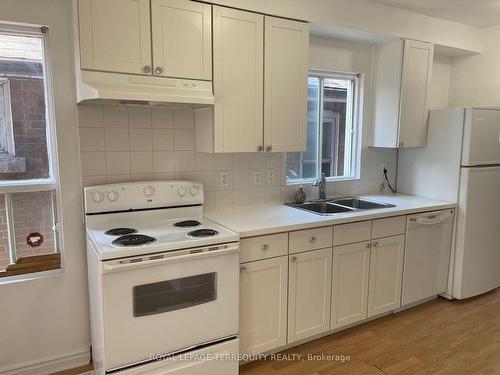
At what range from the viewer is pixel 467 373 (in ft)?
7.48

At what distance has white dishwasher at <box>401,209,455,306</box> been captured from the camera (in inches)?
114

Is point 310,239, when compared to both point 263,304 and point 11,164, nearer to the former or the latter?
point 263,304

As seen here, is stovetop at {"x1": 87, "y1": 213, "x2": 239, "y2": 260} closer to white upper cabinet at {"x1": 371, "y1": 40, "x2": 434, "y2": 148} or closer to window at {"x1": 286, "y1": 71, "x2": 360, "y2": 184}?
window at {"x1": 286, "y1": 71, "x2": 360, "y2": 184}

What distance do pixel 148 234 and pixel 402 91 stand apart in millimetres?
2418

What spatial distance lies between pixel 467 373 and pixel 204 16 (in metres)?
2.73

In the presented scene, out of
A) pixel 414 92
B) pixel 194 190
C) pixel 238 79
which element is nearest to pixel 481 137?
pixel 414 92

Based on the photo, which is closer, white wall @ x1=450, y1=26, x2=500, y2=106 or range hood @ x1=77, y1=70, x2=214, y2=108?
range hood @ x1=77, y1=70, x2=214, y2=108

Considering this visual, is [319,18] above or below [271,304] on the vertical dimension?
above

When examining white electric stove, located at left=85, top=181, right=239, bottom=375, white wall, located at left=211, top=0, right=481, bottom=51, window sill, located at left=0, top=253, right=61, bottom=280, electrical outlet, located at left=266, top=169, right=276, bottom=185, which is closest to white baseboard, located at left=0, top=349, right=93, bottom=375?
white electric stove, located at left=85, top=181, right=239, bottom=375

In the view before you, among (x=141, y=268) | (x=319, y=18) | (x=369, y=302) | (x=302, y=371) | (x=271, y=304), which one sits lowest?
(x=302, y=371)

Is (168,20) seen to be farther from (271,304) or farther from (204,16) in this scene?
(271,304)

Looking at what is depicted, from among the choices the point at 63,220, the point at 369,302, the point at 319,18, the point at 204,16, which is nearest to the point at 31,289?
the point at 63,220

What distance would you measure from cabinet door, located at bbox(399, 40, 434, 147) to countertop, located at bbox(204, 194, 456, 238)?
1.99 ft

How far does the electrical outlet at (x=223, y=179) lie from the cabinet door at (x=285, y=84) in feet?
1.38
